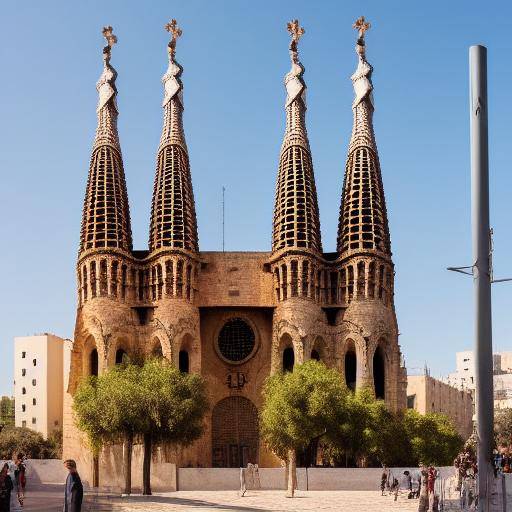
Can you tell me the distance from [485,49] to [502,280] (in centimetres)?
435

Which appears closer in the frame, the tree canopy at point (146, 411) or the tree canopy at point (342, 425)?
the tree canopy at point (146, 411)

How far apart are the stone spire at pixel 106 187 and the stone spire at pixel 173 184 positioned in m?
2.39

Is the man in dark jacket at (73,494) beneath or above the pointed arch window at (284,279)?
beneath

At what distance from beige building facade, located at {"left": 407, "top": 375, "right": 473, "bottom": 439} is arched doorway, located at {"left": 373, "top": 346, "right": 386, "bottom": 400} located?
30152 mm

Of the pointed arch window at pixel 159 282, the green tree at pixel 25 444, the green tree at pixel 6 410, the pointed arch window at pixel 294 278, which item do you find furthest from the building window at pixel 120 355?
the green tree at pixel 6 410

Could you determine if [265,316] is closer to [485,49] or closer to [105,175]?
[105,175]

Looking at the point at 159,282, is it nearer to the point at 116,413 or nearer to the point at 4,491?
the point at 116,413

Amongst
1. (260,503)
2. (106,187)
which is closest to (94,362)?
(106,187)

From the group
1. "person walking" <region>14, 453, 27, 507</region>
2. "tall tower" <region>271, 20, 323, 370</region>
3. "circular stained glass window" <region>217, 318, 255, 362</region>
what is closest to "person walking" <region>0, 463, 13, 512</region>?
"person walking" <region>14, 453, 27, 507</region>

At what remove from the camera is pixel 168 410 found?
174 feet

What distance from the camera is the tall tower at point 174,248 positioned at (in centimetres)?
7062

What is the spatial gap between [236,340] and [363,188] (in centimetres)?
1407

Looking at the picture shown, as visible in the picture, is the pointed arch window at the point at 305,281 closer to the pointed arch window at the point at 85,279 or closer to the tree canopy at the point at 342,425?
the tree canopy at the point at 342,425

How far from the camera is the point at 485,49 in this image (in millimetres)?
18094
